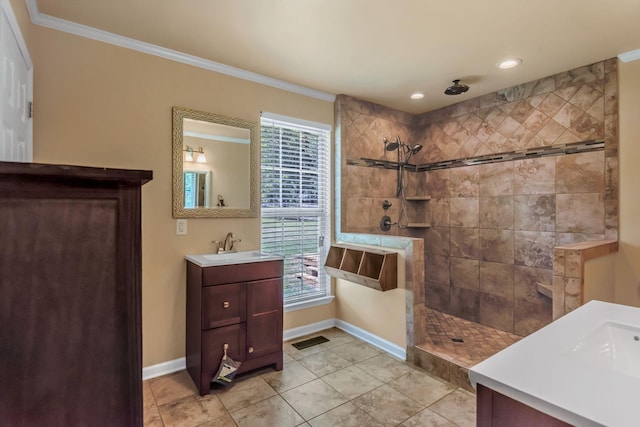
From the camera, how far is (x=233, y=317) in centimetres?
227

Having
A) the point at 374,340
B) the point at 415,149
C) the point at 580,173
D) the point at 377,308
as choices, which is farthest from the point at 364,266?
the point at 580,173

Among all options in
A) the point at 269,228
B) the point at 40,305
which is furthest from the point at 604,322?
the point at 269,228

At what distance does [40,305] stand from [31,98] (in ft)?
5.91

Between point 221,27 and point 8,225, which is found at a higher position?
point 221,27

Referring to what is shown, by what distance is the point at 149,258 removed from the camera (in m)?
2.33

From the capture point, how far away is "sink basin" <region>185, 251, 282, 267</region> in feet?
7.32

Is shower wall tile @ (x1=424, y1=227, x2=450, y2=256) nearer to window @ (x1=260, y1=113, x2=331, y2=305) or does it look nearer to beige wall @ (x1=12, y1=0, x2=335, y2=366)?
window @ (x1=260, y1=113, x2=331, y2=305)

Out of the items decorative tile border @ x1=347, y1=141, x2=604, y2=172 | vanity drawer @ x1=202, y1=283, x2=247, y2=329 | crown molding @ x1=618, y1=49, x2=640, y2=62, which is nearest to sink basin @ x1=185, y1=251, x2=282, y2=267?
vanity drawer @ x1=202, y1=283, x2=247, y2=329

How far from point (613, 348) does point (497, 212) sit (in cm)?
229

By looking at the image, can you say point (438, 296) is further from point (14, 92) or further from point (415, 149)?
point (14, 92)

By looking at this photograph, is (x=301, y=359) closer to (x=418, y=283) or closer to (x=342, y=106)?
(x=418, y=283)

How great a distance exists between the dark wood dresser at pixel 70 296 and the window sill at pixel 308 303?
7.09 ft

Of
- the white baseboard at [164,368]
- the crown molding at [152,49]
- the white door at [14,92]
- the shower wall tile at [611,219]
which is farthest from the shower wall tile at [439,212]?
the white door at [14,92]

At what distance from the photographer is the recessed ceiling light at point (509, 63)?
2.51 metres
